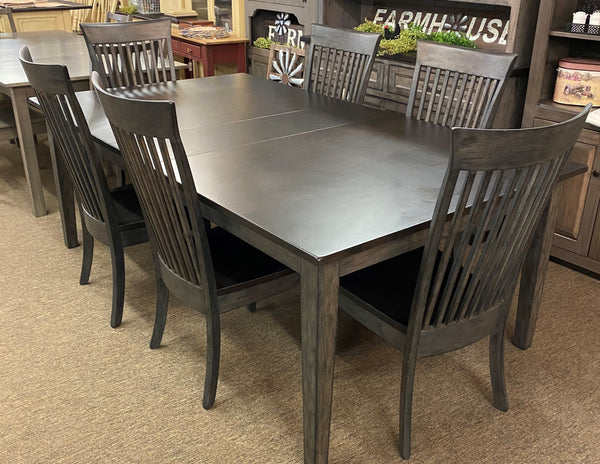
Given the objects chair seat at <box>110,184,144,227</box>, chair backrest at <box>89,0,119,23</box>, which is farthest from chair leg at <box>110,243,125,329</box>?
chair backrest at <box>89,0,119,23</box>

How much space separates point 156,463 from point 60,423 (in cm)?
38

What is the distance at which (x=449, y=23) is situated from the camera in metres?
3.64

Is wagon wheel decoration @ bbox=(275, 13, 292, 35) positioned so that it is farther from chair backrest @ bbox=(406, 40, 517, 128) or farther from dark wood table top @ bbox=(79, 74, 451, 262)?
chair backrest @ bbox=(406, 40, 517, 128)

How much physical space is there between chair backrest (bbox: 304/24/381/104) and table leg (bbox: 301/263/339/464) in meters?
1.62

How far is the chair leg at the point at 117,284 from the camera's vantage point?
7.55 feet

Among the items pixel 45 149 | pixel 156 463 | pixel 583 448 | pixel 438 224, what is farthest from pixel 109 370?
pixel 45 149

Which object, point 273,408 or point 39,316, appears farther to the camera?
point 39,316

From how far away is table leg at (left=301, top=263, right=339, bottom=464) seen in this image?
143cm

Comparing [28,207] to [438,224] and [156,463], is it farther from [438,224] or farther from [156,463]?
[438,224]

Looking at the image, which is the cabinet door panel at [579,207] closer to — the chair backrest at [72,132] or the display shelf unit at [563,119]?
the display shelf unit at [563,119]

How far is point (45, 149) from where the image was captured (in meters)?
4.35

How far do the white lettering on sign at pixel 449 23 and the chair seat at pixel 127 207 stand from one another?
2143 mm

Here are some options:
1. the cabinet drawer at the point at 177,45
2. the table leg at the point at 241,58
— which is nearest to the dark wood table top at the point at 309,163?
the table leg at the point at 241,58

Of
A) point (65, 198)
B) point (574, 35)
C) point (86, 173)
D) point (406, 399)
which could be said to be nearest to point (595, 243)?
point (574, 35)
